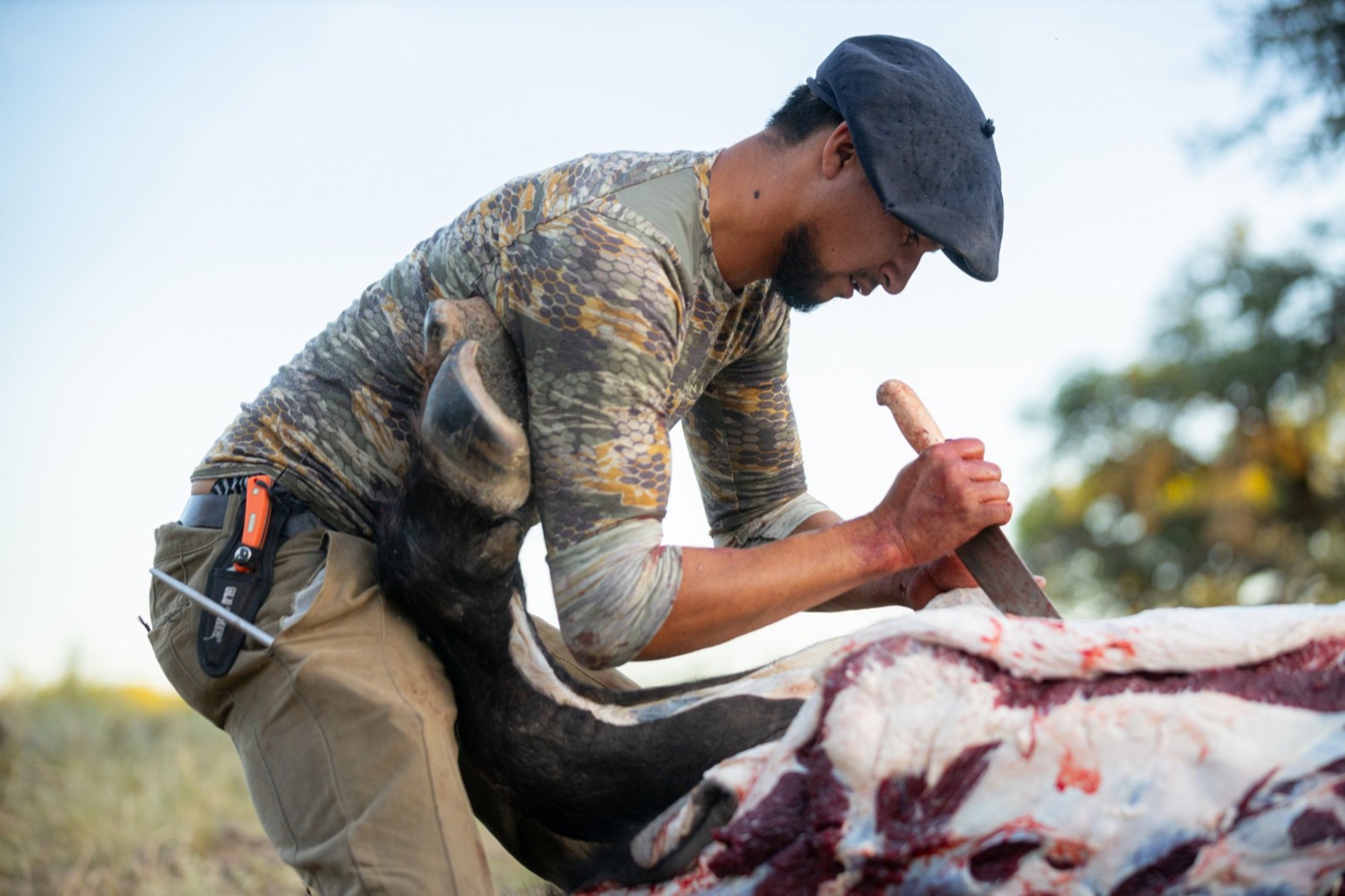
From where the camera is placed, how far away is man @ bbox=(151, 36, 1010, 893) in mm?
2355

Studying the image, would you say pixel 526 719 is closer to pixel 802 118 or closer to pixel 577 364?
pixel 577 364

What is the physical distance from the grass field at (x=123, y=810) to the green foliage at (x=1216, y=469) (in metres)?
14.9

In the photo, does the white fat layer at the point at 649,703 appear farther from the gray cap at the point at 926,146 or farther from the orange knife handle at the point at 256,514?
the gray cap at the point at 926,146

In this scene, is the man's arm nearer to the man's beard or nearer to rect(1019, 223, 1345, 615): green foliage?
the man's beard

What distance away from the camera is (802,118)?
109 inches

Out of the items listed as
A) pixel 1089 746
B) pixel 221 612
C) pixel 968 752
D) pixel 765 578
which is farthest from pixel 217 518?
pixel 1089 746

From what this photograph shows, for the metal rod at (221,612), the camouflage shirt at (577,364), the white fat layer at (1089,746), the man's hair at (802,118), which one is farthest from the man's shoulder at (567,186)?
the white fat layer at (1089,746)

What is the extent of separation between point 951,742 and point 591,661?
714 millimetres

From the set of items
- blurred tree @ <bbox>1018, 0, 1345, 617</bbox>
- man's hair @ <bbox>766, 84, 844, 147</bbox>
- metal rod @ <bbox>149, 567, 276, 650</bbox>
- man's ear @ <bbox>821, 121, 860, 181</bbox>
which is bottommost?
blurred tree @ <bbox>1018, 0, 1345, 617</bbox>

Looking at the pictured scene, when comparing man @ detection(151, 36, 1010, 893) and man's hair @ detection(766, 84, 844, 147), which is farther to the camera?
man's hair @ detection(766, 84, 844, 147)

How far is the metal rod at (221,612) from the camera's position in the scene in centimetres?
251

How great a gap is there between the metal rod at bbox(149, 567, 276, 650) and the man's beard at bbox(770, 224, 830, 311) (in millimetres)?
1363

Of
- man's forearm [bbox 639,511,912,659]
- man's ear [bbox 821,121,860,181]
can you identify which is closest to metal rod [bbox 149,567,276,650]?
man's forearm [bbox 639,511,912,659]

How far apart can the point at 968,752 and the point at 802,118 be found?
4.83ft
